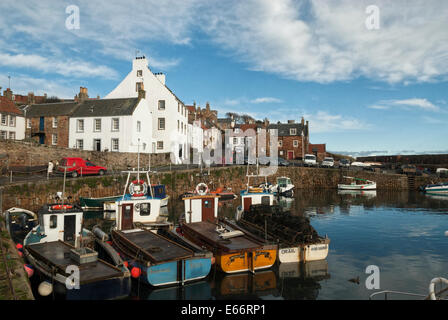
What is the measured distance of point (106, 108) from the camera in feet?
152

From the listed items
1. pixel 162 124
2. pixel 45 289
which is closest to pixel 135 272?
pixel 45 289

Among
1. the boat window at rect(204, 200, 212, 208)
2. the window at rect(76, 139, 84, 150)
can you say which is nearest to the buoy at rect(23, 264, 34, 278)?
the boat window at rect(204, 200, 212, 208)

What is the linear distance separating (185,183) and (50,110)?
81.2ft

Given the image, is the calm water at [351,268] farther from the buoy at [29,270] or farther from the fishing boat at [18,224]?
the fishing boat at [18,224]

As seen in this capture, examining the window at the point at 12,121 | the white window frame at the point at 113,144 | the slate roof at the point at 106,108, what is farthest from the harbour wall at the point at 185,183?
the window at the point at 12,121

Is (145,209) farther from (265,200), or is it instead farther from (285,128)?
(285,128)

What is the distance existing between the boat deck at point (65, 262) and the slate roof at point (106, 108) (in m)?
32.5

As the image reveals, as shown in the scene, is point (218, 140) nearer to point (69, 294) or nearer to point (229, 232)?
point (229, 232)

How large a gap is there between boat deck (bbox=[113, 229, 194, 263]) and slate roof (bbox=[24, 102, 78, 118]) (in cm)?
3715

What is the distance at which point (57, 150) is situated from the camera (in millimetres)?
37656

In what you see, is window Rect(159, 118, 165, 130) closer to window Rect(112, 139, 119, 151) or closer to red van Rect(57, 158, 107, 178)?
window Rect(112, 139, 119, 151)

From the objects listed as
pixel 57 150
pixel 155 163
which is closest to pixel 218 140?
pixel 155 163

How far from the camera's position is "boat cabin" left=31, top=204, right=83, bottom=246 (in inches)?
603

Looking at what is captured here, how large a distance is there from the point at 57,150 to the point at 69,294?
104 feet
